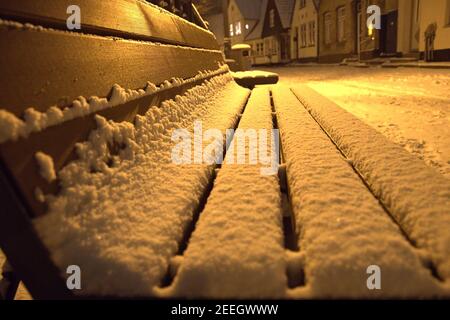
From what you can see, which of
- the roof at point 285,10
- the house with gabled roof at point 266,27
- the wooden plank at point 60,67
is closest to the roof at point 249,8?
the house with gabled roof at point 266,27

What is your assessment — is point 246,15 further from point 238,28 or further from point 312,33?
point 312,33

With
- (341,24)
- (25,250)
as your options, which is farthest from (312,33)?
(25,250)

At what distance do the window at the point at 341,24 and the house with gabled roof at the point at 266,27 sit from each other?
28.9 feet

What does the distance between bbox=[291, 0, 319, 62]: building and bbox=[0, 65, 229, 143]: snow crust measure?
23179mm

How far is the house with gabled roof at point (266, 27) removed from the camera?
2850cm

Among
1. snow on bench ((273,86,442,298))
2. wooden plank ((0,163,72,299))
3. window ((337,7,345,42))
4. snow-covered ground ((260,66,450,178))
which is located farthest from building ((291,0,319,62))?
wooden plank ((0,163,72,299))

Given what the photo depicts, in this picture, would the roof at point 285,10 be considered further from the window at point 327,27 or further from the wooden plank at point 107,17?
the wooden plank at point 107,17

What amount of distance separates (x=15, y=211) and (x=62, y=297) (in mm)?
201

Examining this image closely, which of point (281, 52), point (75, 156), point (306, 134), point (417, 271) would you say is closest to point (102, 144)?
point (75, 156)

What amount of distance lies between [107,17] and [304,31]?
84.3 feet

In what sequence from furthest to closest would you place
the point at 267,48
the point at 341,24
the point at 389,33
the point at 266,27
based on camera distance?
the point at 267,48
the point at 266,27
the point at 341,24
the point at 389,33

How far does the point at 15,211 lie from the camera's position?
2.00ft

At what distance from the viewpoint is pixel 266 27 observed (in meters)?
31.5

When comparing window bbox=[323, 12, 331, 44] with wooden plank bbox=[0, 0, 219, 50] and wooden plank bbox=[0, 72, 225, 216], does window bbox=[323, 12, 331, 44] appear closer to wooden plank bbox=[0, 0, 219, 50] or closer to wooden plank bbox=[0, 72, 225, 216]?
wooden plank bbox=[0, 0, 219, 50]
